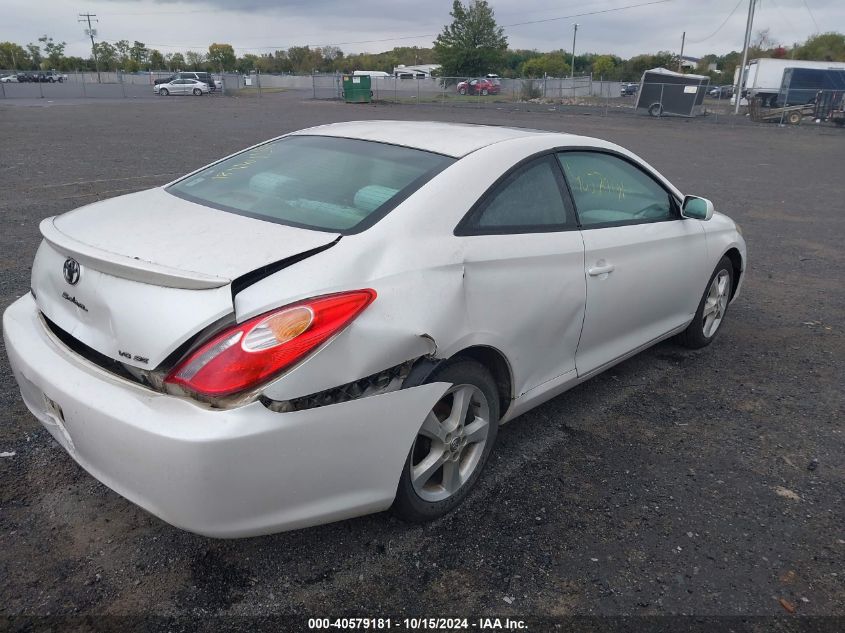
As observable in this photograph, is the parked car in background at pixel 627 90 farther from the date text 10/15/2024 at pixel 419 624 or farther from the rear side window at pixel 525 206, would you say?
the date text 10/15/2024 at pixel 419 624

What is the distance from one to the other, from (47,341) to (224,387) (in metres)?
0.97

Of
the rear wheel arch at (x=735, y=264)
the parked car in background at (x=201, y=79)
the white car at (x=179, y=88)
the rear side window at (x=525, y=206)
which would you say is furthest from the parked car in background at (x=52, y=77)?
the rear side window at (x=525, y=206)

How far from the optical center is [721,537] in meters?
2.78

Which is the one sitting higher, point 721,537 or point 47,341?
point 47,341

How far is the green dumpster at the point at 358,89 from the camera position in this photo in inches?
1620

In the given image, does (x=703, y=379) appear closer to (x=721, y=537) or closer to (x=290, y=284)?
(x=721, y=537)

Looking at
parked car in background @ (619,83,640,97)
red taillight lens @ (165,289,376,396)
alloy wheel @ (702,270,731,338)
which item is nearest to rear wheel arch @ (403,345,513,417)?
red taillight lens @ (165,289,376,396)

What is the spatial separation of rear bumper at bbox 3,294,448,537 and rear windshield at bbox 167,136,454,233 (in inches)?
30.3

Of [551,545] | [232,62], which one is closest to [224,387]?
[551,545]

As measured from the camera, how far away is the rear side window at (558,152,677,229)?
11.4 ft

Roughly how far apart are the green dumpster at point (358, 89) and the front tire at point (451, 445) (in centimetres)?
4093

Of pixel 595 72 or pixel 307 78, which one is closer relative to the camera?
pixel 307 78

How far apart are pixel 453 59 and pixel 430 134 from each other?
249 ft

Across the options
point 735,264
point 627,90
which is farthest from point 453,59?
point 735,264
